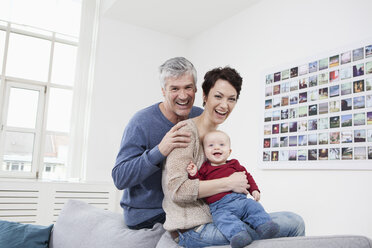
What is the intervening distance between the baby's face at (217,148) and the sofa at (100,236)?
38 centimetres

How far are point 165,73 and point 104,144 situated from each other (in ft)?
10.2

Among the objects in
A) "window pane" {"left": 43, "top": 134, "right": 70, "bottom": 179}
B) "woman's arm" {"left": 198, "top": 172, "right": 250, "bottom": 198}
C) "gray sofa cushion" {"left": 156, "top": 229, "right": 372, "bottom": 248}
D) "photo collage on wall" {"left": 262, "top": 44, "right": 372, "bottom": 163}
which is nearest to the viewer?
"gray sofa cushion" {"left": 156, "top": 229, "right": 372, "bottom": 248}

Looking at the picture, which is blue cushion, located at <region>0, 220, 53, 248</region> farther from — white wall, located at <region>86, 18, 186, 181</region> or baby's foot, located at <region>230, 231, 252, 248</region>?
white wall, located at <region>86, 18, 186, 181</region>

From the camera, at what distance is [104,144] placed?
4555 millimetres

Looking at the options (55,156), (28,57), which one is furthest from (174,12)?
(55,156)

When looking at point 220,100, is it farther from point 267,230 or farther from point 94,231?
point 94,231

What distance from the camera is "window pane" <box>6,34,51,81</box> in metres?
4.39

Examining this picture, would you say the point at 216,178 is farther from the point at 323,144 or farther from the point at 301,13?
the point at 301,13

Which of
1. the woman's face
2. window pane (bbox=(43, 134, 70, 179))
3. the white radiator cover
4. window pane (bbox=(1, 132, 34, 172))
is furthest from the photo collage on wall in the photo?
window pane (bbox=(1, 132, 34, 172))

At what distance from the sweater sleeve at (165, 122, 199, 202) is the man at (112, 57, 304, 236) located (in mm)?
34

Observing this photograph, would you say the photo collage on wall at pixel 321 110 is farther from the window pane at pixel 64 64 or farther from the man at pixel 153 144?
the window pane at pixel 64 64

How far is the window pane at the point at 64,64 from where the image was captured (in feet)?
15.3

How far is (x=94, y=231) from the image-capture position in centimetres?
197

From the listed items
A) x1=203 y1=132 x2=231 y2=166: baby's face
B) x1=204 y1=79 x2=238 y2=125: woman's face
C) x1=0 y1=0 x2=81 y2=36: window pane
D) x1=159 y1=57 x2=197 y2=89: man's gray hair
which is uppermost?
x1=0 y1=0 x2=81 y2=36: window pane
